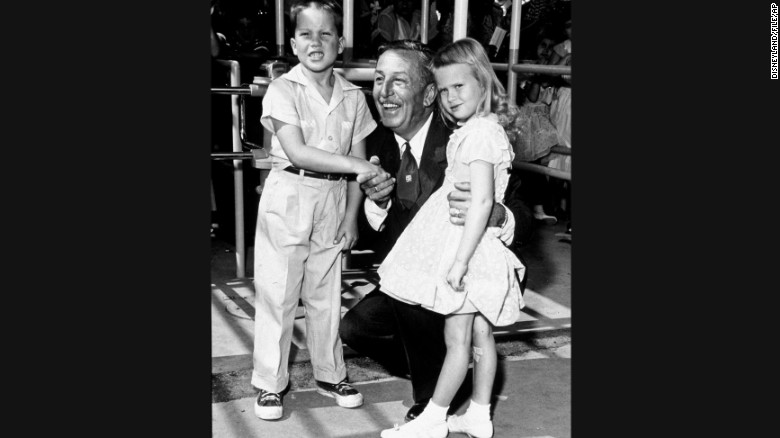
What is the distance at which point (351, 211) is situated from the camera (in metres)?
2.79

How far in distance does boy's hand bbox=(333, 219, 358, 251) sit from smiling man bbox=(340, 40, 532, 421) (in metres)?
0.08

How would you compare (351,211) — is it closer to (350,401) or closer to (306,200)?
(306,200)

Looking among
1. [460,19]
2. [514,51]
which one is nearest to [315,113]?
[460,19]

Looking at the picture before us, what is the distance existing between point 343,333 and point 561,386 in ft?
2.66

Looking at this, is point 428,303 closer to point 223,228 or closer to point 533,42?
point 223,228

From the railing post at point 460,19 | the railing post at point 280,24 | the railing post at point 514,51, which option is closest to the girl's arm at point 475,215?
the railing post at point 460,19

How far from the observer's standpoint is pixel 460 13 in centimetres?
290

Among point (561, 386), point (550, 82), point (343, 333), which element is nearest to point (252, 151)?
point (343, 333)

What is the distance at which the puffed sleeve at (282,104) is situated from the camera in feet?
8.45

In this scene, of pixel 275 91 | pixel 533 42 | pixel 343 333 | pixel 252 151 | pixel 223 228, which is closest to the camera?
pixel 275 91

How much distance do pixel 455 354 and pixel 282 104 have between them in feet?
2.94

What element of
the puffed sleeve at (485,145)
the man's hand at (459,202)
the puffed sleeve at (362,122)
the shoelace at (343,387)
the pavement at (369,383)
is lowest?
the pavement at (369,383)

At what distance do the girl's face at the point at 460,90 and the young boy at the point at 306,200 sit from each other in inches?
11.9

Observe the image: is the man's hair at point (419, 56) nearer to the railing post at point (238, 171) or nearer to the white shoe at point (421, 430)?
the white shoe at point (421, 430)
